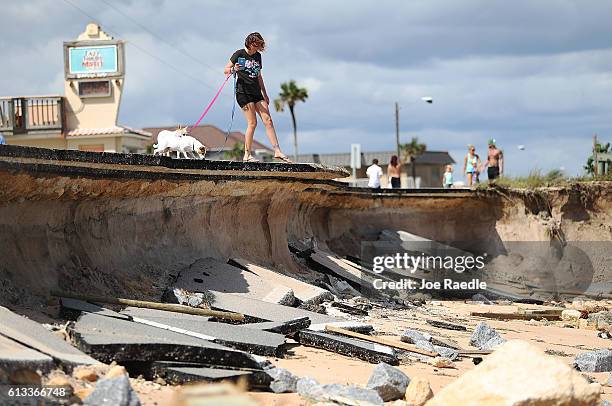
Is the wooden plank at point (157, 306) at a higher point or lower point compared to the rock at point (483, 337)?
higher

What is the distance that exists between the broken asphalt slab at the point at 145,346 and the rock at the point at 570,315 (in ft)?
29.2

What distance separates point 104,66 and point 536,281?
19547mm

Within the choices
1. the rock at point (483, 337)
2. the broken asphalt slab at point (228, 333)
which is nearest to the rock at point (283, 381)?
the broken asphalt slab at point (228, 333)

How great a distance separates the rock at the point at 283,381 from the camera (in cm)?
666

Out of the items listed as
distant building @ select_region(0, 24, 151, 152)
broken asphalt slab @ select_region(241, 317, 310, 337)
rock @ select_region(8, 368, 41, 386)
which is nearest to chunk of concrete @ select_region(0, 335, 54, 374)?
rock @ select_region(8, 368, 41, 386)

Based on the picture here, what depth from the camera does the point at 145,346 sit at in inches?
259

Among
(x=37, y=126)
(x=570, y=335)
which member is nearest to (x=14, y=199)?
(x=570, y=335)

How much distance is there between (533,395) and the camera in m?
5.37

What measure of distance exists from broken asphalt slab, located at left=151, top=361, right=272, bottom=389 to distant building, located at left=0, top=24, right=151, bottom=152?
26.9 meters

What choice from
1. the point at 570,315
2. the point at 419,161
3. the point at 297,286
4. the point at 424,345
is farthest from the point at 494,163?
the point at 419,161

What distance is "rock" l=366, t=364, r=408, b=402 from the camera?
6805 mm

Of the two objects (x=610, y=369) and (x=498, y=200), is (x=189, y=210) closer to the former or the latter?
(x=610, y=369)

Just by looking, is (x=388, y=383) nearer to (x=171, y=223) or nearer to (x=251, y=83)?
(x=171, y=223)

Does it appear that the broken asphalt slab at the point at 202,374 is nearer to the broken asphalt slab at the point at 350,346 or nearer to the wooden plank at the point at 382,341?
the broken asphalt slab at the point at 350,346
